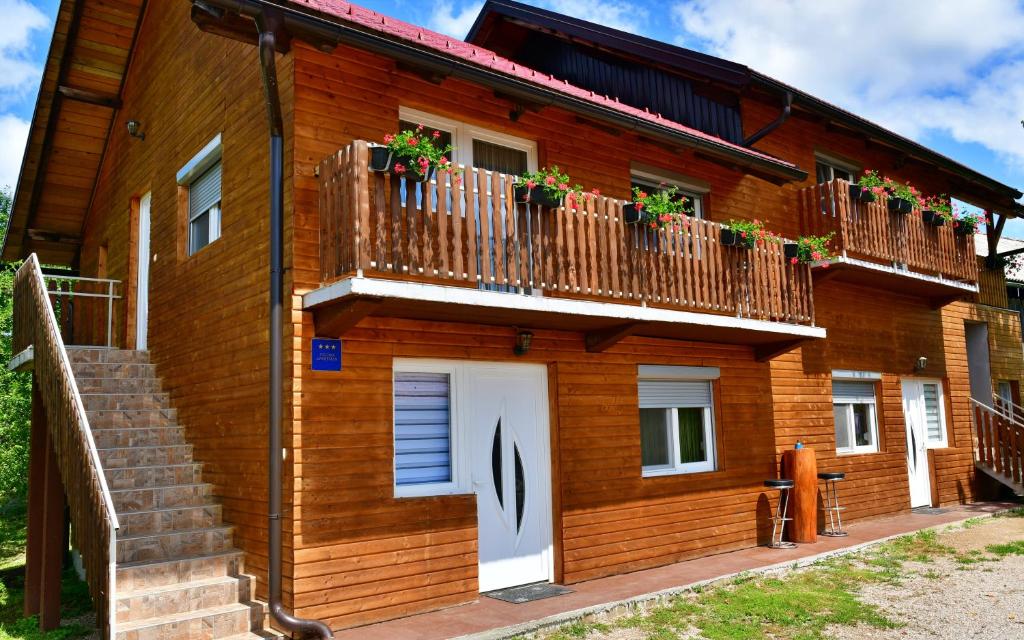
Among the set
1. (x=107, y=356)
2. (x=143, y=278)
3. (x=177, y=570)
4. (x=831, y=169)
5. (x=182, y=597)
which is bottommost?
(x=182, y=597)

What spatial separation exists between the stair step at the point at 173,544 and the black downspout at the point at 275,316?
0.98m

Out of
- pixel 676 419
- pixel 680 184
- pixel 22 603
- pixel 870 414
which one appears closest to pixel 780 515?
pixel 676 419

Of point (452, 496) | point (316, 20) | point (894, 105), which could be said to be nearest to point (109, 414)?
point (452, 496)

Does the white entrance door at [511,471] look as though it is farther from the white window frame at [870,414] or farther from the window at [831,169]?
the window at [831,169]

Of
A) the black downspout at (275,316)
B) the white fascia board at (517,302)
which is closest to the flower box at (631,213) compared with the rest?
the white fascia board at (517,302)

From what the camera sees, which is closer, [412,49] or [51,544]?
[412,49]

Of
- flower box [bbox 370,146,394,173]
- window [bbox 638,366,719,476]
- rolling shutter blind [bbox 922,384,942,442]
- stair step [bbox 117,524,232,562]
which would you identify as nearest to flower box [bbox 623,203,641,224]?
window [bbox 638,366,719,476]

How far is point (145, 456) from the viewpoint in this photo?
8.49 meters

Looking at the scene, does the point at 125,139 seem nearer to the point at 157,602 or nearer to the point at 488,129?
the point at 488,129

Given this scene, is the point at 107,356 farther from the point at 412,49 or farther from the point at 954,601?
the point at 954,601

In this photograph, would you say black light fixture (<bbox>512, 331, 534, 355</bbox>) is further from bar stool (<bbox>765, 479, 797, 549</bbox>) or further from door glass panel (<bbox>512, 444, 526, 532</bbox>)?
bar stool (<bbox>765, 479, 797, 549</bbox>)

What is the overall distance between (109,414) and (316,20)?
4.92 metres

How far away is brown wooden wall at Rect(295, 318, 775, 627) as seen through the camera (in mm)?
7082

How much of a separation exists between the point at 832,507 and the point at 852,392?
218 cm
